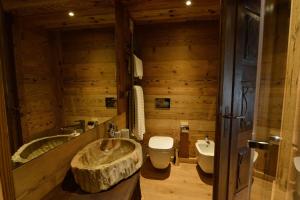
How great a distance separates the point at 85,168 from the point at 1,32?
763mm

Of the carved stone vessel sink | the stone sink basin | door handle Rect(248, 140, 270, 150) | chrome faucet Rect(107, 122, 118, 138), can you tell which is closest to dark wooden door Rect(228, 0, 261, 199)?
door handle Rect(248, 140, 270, 150)

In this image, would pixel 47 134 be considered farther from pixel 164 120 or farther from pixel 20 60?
pixel 164 120

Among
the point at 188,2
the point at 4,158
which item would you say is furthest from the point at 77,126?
the point at 188,2

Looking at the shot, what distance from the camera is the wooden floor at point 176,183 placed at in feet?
6.99

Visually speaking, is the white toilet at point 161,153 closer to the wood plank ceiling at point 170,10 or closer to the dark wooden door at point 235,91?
the dark wooden door at point 235,91

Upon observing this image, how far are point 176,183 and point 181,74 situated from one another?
1.65 metres

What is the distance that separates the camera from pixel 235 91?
1497 mm

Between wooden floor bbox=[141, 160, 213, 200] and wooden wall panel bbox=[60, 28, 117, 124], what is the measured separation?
1.14 metres

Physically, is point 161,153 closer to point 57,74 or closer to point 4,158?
point 57,74

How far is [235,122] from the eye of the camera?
5.07 ft

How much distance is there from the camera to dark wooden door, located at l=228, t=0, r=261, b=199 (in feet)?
4.74

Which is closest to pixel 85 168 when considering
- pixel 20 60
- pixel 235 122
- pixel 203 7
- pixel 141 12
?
pixel 20 60

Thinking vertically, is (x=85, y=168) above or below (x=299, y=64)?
below

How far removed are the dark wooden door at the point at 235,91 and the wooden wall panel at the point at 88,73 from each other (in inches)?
42.1
